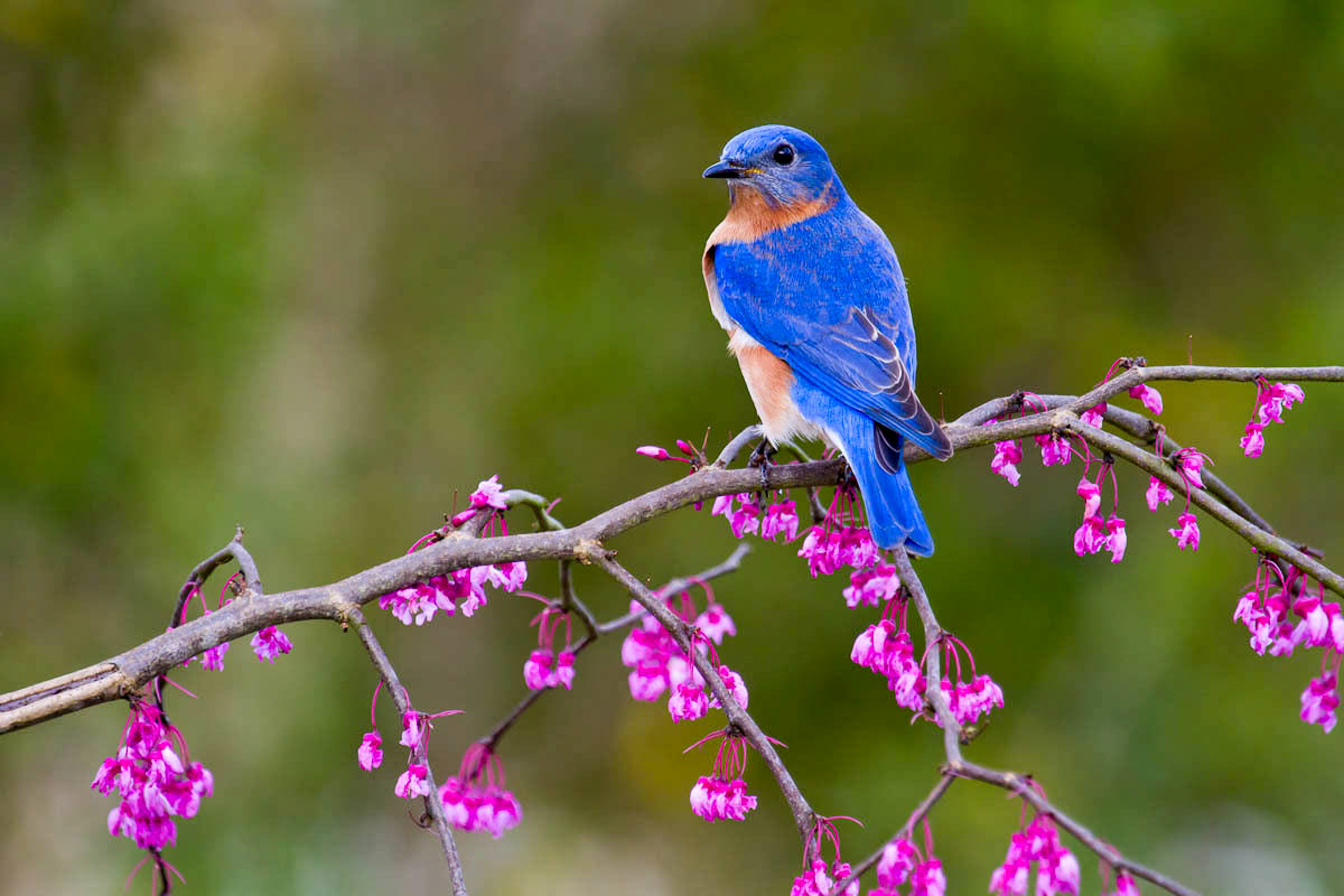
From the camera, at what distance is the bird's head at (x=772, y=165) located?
377 centimetres

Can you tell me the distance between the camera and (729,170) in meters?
3.74

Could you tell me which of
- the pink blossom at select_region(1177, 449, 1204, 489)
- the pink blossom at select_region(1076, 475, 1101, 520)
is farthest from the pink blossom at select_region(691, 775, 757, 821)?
the pink blossom at select_region(1177, 449, 1204, 489)

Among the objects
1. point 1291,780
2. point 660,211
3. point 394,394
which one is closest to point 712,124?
point 660,211

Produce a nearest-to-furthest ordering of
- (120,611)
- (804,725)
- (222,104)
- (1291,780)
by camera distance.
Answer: (1291,780) → (120,611) → (804,725) → (222,104)

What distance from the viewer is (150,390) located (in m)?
5.60

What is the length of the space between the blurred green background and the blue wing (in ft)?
6.66

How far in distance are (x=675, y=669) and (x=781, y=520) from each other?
34 cm

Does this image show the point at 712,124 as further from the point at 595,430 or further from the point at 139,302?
the point at 139,302

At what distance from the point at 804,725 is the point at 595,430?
5.39 ft

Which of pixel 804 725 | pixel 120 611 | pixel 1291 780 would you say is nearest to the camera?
pixel 1291 780

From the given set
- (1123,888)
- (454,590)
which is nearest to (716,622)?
(454,590)

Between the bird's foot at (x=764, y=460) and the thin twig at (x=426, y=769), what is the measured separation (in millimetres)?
780

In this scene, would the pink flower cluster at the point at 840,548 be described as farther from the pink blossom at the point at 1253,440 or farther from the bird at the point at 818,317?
the pink blossom at the point at 1253,440

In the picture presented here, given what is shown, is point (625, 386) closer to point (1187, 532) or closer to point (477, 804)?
point (477, 804)
